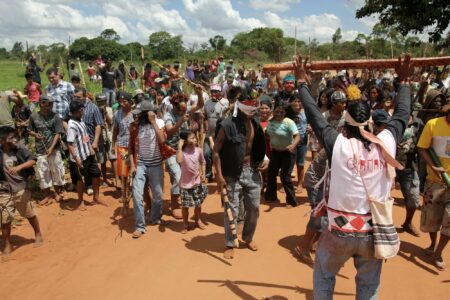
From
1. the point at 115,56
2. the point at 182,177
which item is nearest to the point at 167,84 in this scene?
the point at 182,177

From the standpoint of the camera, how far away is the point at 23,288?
14.9ft

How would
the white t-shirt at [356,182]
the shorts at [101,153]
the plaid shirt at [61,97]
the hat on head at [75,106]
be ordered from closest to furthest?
the white t-shirt at [356,182]
the hat on head at [75,106]
the shorts at [101,153]
the plaid shirt at [61,97]

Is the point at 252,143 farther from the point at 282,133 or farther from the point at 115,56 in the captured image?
the point at 115,56

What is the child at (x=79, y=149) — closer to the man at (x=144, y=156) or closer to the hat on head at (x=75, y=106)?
the hat on head at (x=75, y=106)

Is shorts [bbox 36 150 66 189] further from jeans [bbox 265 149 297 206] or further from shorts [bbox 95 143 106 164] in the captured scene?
jeans [bbox 265 149 297 206]

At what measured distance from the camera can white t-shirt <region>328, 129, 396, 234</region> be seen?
274 centimetres

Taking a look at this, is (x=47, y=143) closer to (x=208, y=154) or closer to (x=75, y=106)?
(x=75, y=106)

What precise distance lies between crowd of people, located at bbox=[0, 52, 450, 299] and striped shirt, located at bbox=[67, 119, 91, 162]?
0.02 m

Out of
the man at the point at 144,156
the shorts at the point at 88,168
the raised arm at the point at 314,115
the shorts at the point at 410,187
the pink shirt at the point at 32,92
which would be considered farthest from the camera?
the pink shirt at the point at 32,92

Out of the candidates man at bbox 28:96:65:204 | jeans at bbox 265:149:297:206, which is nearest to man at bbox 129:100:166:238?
man at bbox 28:96:65:204

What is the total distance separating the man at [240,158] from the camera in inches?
186

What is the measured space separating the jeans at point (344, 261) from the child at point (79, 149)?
486 cm

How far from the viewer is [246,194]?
494 centimetres

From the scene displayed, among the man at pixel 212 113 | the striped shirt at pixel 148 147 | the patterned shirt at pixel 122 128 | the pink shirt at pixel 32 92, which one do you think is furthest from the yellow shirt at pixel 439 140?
the pink shirt at pixel 32 92
